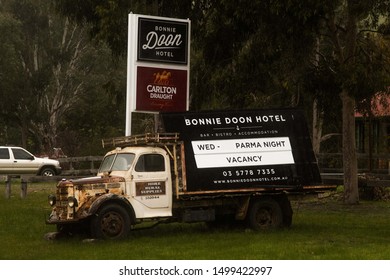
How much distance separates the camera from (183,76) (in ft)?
73.3

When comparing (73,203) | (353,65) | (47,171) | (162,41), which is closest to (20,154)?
(47,171)

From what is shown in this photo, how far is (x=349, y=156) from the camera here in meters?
26.7

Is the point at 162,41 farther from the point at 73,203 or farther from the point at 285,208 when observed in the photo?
the point at 73,203

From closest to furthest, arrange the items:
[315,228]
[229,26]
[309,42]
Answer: [315,228]
[309,42]
[229,26]

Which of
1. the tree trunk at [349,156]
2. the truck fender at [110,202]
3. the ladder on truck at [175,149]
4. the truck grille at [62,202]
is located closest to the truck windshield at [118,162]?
the ladder on truck at [175,149]

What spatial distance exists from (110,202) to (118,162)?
1.23m

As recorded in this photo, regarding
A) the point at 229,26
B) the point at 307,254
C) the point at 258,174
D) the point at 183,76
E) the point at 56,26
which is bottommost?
the point at 307,254

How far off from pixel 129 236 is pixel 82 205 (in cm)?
134

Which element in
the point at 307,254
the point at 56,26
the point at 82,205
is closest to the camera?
the point at 307,254

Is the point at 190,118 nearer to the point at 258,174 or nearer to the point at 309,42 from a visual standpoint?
the point at 258,174

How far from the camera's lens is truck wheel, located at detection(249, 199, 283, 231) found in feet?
58.4

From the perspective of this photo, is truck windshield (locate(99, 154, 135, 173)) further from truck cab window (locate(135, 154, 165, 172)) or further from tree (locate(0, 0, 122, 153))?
tree (locate(0, 0, 122, 153))

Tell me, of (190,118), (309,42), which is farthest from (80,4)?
(190,118)

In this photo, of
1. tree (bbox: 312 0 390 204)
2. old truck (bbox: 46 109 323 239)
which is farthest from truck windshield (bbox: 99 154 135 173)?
tree (bbox: 312 0 390 204)
